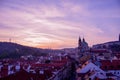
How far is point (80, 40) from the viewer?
74.0 metres

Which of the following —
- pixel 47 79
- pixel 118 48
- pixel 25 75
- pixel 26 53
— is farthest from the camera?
pixel 26 53

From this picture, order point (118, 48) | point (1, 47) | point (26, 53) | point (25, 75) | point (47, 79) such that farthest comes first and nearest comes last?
1. point (1, 47)
2. point (26, 53)
3. point (118, 48)
4. point (47, 79)
5. point (25, 75)

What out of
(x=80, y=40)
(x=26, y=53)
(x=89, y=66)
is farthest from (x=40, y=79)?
(x=26, y=53)

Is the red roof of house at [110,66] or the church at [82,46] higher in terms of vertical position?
the church at [82,46]

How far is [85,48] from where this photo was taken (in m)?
79.4

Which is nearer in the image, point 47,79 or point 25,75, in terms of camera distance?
point 25,75

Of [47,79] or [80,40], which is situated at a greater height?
[80,40]

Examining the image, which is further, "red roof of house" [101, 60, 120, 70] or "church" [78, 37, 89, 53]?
"church" [78, 37, 89, 53]

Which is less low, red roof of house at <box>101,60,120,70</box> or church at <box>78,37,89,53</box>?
church at <box>78,37,89,53</box>

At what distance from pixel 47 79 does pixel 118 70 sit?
49.3 ft

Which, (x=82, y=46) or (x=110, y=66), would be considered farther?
(x=82, y=46)

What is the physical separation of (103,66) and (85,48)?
Answer: 4088 cm

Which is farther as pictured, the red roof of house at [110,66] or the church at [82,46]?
the church at [82,46]

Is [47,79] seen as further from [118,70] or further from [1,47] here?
[1,47]
